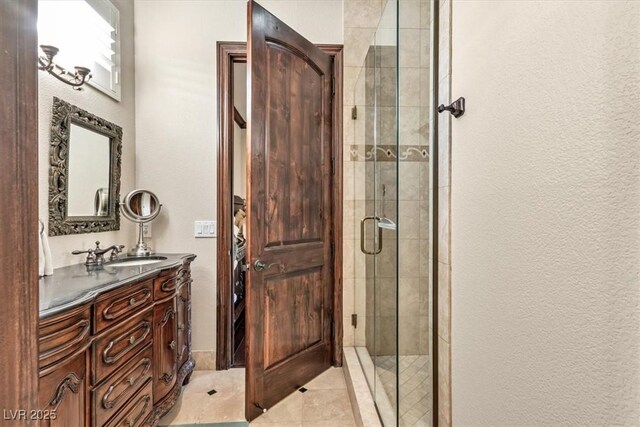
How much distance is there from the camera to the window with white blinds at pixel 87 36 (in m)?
1.53

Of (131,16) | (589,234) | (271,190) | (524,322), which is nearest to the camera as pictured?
(589,234)

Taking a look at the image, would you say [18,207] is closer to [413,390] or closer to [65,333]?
[65,333]

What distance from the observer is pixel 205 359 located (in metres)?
2.27

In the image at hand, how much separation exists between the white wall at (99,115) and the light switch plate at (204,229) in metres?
0.47

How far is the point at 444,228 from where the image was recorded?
41.0 inches

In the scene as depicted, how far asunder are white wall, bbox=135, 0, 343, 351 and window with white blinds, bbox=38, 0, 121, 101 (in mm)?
267

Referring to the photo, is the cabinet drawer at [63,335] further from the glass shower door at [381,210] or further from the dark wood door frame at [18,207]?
the glass shower door at [381,210]

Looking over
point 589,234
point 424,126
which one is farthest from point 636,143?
point 424,126

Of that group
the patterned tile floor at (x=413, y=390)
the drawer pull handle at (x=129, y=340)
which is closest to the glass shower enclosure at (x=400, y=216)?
the patterned tile floor at (x=413, y=390)

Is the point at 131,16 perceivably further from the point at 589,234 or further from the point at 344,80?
the point at 589,234

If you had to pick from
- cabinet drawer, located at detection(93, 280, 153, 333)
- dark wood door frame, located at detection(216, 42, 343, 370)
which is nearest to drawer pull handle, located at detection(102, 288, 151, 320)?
cabinet drawer, located at detection(93, 280, 153, 333)

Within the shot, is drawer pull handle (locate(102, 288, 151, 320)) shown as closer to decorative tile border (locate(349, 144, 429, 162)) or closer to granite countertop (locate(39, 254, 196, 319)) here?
granite countertop (locate(39, 254, 196, 319))

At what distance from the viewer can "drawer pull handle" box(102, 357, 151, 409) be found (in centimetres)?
120

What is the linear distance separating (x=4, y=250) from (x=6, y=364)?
5.3 inches
